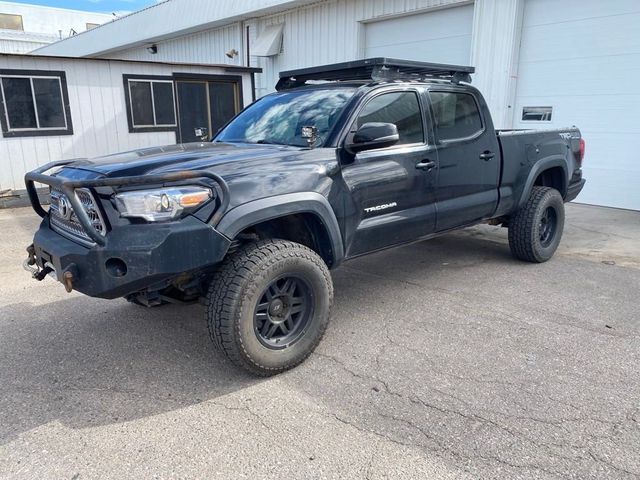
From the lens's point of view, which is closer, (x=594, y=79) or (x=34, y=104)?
(x=594, y=79)

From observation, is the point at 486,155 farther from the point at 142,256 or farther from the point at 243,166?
the point at 142,256

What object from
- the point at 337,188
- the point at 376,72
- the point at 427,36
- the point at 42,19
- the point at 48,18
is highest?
the point at 48,18

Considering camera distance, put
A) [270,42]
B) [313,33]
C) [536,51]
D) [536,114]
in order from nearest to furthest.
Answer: [536,51]
[536,114]
[313,33]
[270,42]

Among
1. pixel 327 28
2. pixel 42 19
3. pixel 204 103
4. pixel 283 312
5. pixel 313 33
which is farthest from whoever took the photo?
pixel 42 19

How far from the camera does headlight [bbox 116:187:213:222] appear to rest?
2.71 meters

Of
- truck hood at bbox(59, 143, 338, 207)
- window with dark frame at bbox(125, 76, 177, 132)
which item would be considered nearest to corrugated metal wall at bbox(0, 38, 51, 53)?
window with dark frame at bbox(125, 76, 177, 132)

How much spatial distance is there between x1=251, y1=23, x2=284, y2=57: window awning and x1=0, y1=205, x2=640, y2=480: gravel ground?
11303 millimetres

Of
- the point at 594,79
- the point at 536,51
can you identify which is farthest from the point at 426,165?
the point at 536,51

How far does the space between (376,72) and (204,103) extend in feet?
32.2

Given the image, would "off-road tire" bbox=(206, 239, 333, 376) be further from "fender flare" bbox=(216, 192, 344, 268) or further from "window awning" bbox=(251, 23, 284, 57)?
"window awning" bbox=(251, 23, 284, 57)

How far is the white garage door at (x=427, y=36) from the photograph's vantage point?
10.1 meters

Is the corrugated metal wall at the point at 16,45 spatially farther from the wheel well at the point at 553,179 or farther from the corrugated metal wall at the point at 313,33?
the wheel well at the point at 553,179

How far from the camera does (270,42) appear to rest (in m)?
14.3

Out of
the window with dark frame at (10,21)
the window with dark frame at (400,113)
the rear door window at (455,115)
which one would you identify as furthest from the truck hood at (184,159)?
the window with dark frame at (10,21)
